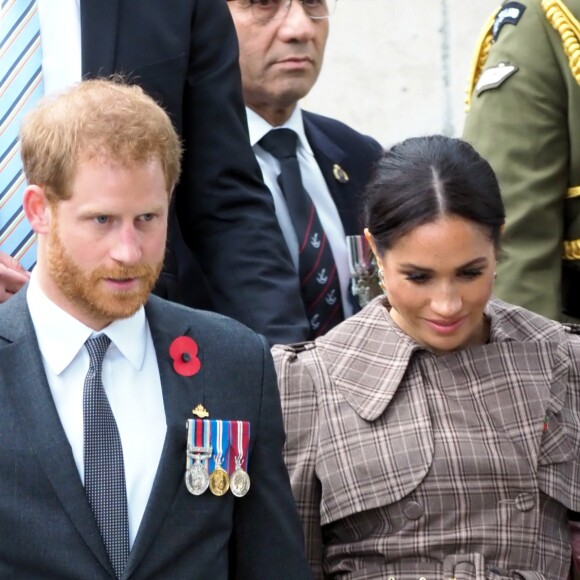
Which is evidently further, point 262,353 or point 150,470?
point 262,353

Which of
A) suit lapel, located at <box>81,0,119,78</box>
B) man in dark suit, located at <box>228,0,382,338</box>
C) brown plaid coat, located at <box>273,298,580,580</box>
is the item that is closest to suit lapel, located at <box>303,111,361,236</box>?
man in dark suit, located at <box>228,0,382,338</box>

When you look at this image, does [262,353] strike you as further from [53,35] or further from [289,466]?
[53,35]

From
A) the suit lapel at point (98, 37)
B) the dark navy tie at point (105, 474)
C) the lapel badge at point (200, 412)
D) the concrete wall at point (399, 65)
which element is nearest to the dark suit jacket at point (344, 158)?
the suit lapel at point (98, 37)

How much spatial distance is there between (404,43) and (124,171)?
10.8 feet

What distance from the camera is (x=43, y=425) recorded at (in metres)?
3.24

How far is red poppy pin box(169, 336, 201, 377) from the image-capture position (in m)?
3.45

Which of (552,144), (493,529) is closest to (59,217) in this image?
(493,529)

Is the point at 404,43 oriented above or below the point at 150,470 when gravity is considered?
above

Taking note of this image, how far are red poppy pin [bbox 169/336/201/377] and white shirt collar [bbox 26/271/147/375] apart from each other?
0.11 m

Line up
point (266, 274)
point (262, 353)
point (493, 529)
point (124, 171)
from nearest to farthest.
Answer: point (124, 171) < point (262, 353) < point (493, 529) < point (266, 274)

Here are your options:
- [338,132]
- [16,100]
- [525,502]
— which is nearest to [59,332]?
[16,100]

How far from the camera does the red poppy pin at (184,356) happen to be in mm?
3447

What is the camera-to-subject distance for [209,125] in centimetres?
413

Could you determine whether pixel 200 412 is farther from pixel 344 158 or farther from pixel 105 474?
pixel 344 158
